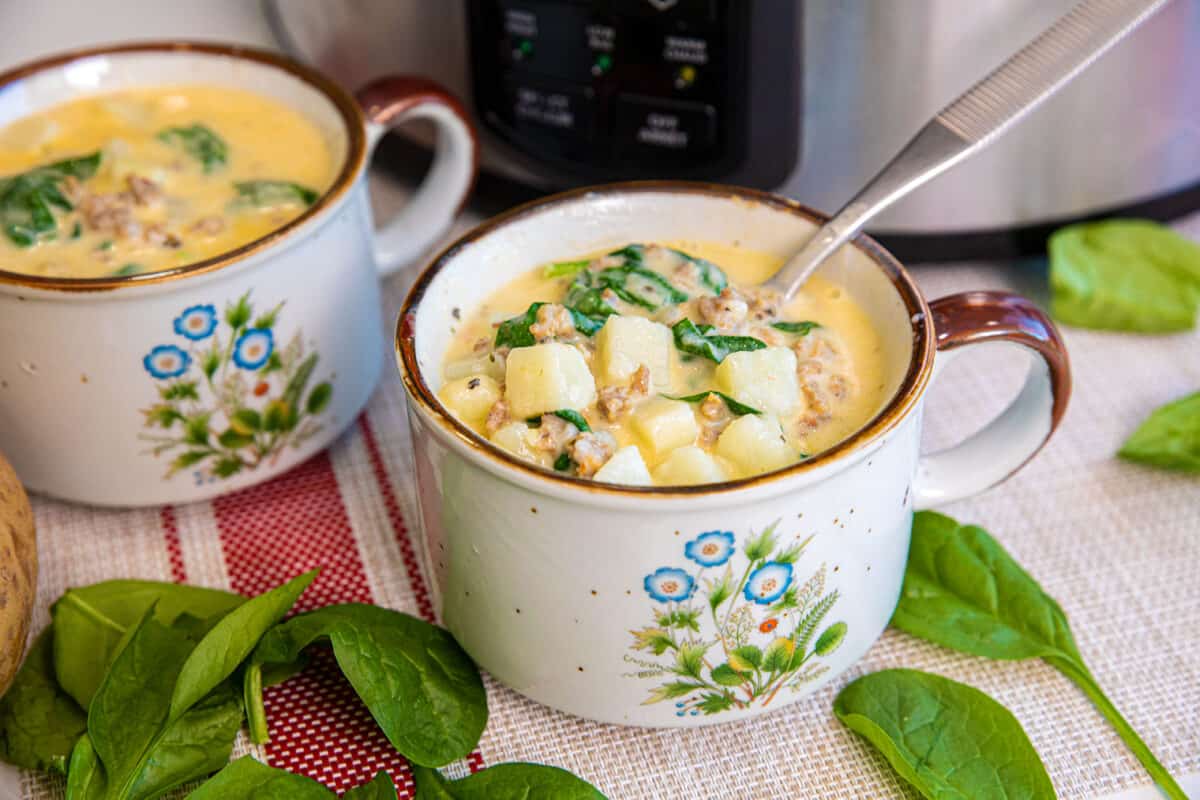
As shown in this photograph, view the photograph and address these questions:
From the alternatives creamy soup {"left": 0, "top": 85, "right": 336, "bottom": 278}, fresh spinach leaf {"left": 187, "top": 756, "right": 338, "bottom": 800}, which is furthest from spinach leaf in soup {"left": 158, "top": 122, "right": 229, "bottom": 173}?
fresh spinach leaf {"left": 187, "top": 756, "right": 338, "bottom": 800}

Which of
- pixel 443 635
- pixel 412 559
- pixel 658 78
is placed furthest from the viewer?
pixel 658 78

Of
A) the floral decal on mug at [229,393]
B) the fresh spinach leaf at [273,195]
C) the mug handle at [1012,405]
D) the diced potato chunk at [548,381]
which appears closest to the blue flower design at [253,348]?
the floral decal on mug at [229,393]

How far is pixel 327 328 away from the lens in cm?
110

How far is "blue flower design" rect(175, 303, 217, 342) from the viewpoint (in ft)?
3.32

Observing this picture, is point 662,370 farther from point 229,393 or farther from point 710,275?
point 229,393

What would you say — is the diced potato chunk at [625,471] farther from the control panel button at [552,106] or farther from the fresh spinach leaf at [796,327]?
the control panel button at [552,106]

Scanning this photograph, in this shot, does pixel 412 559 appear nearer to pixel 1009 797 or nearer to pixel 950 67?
pixel 1009 797

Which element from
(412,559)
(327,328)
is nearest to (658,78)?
(327,328)

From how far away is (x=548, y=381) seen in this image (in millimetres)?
881

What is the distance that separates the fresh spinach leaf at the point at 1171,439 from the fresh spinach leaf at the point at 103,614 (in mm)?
726

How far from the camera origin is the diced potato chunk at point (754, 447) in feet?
2.80

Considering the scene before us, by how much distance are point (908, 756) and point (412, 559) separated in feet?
1.36

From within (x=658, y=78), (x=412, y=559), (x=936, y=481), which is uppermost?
(x=658, y=78)

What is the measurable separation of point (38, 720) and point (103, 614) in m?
0.09
